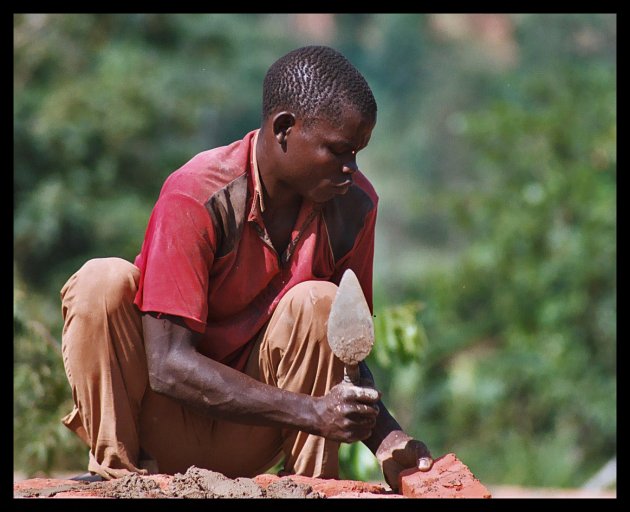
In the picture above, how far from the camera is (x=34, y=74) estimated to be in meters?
13.8

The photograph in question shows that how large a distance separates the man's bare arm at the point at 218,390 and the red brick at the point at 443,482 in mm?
236

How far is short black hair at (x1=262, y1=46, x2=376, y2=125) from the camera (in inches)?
171

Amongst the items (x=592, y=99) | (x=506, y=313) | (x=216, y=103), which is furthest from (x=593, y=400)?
(x=216, y=103)

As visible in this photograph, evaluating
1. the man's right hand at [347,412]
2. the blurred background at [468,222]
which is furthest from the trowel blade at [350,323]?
the blurred background at [468,222]

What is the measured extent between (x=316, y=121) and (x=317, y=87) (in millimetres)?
120

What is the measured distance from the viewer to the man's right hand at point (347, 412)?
165 inches

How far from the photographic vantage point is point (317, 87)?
4375 mm

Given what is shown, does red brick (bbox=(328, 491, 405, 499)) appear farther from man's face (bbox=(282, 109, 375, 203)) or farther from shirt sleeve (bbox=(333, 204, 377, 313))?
man's face (bbox=(282, 109, 375, 203))

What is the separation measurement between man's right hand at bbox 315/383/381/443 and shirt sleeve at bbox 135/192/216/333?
→ 0.52 m

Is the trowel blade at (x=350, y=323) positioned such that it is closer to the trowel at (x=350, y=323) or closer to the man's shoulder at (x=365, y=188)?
the trowel at (x=350, y=323)

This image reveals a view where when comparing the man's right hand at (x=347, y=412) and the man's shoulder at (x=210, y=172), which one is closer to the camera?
the man's right hand at (x=347, y=412)

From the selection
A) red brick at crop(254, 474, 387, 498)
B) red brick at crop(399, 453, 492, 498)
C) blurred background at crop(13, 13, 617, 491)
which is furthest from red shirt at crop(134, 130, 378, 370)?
blurred background at crop(13, 13, 617, 491)

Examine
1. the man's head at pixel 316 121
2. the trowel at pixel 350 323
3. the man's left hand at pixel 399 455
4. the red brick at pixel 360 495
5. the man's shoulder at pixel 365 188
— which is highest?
the man's head at pixel 316 121

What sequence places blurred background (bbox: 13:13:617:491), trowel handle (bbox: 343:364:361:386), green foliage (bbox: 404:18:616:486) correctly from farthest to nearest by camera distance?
1. green foliage (bbox: 404:18:616:486)
2. blurred background (bbox: 13:13:617:491)
3. trowel handle (bbox: 343:364:361:386)
